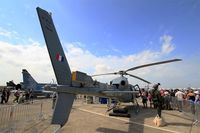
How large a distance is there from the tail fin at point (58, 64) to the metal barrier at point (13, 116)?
7.94 feet

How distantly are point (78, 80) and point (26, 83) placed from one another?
2842 centimetres

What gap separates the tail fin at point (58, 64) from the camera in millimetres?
8250

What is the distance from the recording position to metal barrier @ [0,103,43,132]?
859 centimetres

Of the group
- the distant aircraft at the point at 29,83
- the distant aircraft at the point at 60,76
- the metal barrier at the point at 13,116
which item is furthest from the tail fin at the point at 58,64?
the distant aircraft at the point at 29,83

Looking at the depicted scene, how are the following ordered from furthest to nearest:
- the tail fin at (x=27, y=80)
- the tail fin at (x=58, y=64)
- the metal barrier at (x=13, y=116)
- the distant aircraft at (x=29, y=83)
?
the tail fin at (x=27, y=80) → the distant aircraft at (x=29, y=83) → the metal barrier at (x=13, y=116) → the tail fin at (x=58, y=64)

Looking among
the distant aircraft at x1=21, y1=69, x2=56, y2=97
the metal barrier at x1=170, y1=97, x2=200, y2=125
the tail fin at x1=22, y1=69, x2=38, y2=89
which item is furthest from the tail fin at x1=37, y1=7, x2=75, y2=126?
the tail fin at x1=22, y1=69, x2=38, y2=89

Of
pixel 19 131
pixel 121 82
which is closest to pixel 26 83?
pixel 121 82

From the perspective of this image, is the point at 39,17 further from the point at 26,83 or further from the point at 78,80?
the point at 26,83

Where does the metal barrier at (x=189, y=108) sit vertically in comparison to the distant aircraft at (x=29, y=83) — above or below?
below

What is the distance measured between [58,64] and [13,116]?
3751mm

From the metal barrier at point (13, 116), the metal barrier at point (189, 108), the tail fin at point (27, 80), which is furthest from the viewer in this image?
the tail fin at point (27, 80)

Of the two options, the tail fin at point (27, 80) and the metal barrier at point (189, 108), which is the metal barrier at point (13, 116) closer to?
the metal barrier at point (189, 108)

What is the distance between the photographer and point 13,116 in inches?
374

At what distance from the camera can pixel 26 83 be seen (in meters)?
35.0
